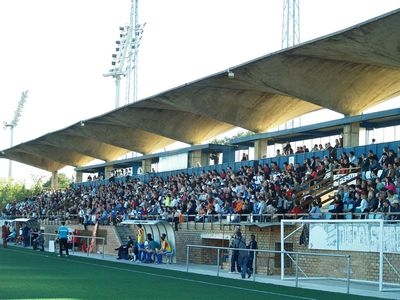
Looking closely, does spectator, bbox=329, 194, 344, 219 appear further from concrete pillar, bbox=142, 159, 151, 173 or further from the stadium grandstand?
concrete pillar, bbox=142, 159, 151, 173

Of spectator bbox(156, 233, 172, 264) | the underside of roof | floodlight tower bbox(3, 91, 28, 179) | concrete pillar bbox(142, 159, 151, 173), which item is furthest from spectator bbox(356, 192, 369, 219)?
floodlight tower bbox(3, 91, 28, 179)

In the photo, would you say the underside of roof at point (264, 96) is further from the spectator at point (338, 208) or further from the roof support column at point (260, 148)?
the spectator at point (338, 208)

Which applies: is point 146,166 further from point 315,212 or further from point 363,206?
point 363,206

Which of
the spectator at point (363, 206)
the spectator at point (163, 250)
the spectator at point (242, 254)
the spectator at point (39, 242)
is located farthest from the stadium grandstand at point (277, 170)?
the spectator at point (39, 242)

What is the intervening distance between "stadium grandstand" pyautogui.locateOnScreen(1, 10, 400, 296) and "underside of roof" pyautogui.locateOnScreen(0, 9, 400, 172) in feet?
0.27

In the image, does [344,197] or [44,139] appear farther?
[44,139]

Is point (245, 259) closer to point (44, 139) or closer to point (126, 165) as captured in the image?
point (126, 165)

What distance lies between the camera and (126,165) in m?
62.9

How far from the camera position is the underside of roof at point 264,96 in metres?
31.3

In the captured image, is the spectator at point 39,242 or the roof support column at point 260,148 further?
the spectator at point 39,242

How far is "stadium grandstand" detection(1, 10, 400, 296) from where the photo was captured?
2589 cm

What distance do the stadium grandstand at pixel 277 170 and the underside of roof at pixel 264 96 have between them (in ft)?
0.27

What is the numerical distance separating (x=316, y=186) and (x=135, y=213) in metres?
14.2

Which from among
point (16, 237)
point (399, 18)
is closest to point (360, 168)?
point (399, 18)
